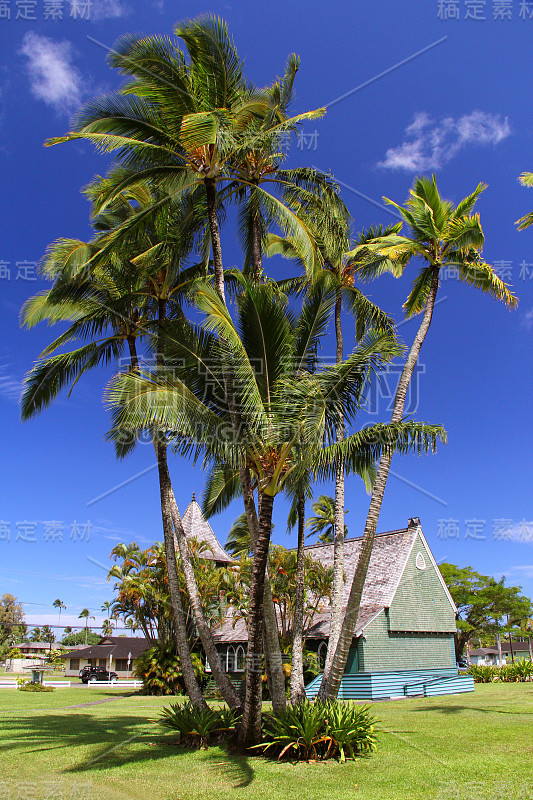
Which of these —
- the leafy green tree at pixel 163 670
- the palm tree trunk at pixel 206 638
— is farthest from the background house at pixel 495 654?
the palm tree trunk at pixel 206 638

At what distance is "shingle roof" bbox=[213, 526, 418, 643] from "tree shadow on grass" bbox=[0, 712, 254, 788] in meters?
11.9

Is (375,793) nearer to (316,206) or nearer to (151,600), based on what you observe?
(316,206)

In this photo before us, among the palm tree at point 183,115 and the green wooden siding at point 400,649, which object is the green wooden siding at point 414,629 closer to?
the green wooden siding at point 400,649

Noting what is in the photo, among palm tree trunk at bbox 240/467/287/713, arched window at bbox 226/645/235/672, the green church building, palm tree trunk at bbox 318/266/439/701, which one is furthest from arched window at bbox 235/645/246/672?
palm tree trunk at bbox 240/467/287/713

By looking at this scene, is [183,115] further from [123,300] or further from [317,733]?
[317,733]

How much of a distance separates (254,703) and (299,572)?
5.07 m

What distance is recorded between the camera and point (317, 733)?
10.9m

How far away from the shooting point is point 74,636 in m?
140

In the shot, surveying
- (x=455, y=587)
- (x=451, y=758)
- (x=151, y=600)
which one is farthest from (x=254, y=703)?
(x=455, y=587)

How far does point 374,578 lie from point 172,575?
17.0m

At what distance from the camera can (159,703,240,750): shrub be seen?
1198cm

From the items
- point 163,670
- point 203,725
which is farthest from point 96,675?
point 203,725

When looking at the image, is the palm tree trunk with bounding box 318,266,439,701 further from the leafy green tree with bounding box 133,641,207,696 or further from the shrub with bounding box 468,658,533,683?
the shrub with bounding box 468,658,533,683

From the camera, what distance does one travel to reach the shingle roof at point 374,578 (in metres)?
26.4
